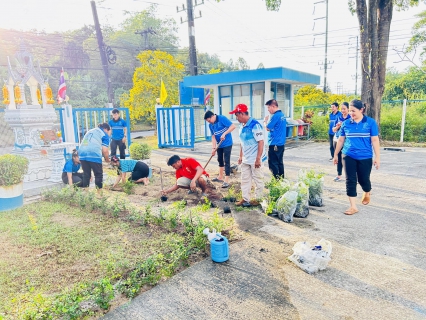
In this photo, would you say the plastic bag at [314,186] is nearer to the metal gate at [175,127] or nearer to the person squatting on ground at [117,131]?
the person squatting on ground at [117,131]

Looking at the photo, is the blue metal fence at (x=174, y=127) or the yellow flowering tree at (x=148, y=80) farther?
the yellow flowering tree at (x=148, y=80)

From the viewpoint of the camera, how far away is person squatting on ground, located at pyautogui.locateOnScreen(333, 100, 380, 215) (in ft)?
14.0

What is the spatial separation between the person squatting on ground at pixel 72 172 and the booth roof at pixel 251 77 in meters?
7.95

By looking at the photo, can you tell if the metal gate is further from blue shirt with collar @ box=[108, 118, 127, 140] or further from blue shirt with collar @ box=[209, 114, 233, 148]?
blue shirt with collar @ box=[209, 114, 233, 148]

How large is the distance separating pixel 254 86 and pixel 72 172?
885cm

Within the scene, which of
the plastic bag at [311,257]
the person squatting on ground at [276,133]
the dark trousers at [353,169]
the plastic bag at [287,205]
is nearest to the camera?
the plastic bag at [311,257]

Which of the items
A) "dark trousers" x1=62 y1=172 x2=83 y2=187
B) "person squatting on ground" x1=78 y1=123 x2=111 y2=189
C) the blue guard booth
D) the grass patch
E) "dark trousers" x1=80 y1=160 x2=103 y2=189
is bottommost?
the grass patch

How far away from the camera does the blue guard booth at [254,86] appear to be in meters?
11.8

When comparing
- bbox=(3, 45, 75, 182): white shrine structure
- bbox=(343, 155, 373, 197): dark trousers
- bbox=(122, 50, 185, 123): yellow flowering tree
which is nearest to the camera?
bbox=(343, 155, 373, 197): dark trousers

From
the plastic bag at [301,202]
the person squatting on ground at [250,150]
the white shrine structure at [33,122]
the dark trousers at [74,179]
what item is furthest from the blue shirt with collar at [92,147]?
the plastic bag at [301,202]

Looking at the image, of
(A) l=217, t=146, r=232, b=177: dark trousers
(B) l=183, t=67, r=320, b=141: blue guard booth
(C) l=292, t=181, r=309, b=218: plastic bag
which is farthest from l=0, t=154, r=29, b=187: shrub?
(B) l=183, t=67, r=320, b=141: blue guard booth

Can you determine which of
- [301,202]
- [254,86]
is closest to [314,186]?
[301,202]

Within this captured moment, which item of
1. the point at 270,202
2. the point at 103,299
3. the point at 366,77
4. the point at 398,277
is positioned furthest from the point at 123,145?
the point at 366,77

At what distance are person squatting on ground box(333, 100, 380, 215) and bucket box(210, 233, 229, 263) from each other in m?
2.33
